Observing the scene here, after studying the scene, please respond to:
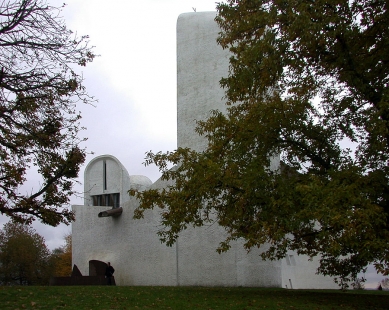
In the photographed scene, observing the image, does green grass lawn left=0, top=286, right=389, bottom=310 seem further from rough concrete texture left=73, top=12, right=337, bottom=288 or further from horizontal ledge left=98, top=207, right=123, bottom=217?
horizontal ledge left=98, top=207, right=123, bottom=217

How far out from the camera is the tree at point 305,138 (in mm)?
12180

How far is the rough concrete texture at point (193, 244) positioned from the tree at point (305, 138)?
6985 millimetres

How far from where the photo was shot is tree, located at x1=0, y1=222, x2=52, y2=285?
138ft

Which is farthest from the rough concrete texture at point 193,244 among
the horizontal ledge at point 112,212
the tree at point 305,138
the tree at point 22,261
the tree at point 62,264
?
the tree at point 62,264

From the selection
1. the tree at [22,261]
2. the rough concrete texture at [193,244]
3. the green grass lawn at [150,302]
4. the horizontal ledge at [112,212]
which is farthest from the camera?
the tree at [22,261]

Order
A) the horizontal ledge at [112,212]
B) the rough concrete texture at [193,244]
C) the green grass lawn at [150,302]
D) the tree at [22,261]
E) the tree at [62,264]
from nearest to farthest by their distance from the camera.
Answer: the green grass lawn at [150,302]
the rough concrete texture at [193,244]
the horizontal ledge at [112,212]
the tree at [22,261]
the tree at [62,264]

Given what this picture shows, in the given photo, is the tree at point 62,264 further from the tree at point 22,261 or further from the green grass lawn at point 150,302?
the green grass lawn at point 150,302

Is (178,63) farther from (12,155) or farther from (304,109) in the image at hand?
(12,155)

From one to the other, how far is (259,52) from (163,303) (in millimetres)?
7045

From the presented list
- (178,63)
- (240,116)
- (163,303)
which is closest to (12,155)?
(163,303)

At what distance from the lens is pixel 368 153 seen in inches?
563

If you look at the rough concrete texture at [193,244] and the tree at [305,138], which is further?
the rough concrete texture at [193,244]

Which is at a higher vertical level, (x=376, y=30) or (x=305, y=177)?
(x=376, y=30)

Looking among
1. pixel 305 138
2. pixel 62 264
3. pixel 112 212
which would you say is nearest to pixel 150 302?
pixel 305 138
